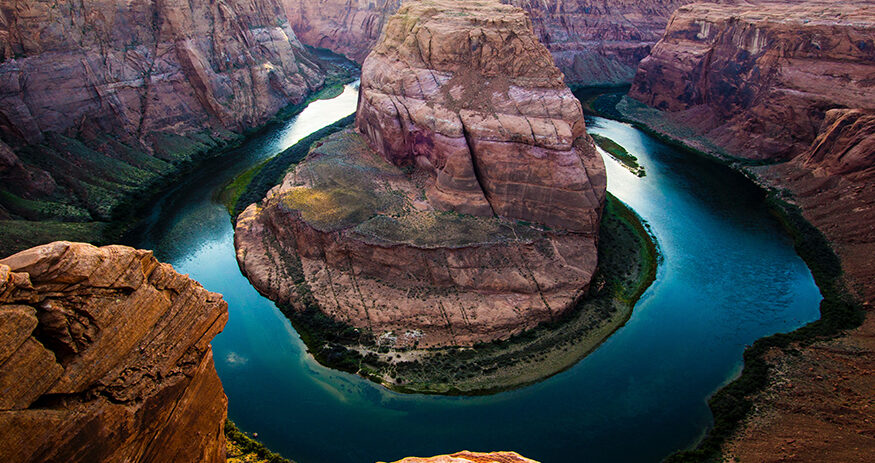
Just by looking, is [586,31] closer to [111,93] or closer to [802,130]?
[802,130]

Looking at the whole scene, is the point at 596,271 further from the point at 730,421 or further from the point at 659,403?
the point at 730,421

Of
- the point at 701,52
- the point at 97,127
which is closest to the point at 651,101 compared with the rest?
the point at 701,52

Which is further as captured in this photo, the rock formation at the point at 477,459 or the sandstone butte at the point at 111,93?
the sandstone butte at the point at 111,93

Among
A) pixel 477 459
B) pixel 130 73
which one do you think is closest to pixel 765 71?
pixel 477 459

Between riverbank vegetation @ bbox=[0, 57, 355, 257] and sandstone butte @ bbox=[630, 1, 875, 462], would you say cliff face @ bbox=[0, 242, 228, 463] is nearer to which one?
sandstone butte @ bbox=[630, 1, 875, 462]

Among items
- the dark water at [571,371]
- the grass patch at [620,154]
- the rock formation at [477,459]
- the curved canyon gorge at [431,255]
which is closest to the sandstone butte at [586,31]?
the grass patch at [620,154]

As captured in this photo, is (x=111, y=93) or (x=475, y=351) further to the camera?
(x=111, y=93)

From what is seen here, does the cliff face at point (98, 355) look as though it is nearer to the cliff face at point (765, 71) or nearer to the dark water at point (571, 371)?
the dark water at point (571, 371)
